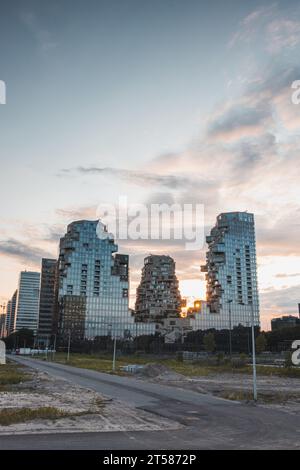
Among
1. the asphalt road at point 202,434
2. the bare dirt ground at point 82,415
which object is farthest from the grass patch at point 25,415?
the asphalt road at point 202,434

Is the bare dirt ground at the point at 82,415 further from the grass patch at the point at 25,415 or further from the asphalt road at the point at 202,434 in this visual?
the asphalt road at the point at 202,434

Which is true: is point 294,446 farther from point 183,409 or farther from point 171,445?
point 183,409

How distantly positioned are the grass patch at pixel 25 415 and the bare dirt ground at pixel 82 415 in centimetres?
62

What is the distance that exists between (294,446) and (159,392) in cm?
2458

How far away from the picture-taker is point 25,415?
24.5 m

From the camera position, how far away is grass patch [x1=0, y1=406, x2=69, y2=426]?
22766 mm

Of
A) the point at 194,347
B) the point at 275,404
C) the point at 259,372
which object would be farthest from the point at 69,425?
the point at 194,347

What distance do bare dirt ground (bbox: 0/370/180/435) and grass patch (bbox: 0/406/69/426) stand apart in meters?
0.62

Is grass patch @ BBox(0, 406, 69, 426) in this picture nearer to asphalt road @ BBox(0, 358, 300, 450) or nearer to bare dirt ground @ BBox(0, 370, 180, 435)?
bare dirt ground @ BBox(0, 370, 180, 435)

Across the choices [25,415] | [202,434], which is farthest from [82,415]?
[202,434]

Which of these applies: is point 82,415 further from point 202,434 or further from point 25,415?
point 202,434

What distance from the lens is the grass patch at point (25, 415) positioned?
74.7 feet

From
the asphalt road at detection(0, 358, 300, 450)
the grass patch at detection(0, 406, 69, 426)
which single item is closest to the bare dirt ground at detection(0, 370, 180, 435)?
the grass patch at detection(0, 406, 69, 426)

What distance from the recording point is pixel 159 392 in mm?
41250
